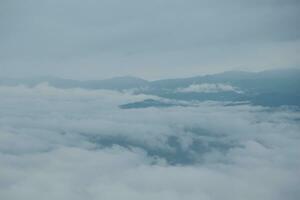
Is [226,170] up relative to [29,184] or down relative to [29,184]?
down

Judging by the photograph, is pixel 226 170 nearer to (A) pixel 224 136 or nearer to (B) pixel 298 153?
(B) pixel 298 153

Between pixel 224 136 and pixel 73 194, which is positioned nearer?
pixel 73 194

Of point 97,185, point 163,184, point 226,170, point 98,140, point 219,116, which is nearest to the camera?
point 97,185

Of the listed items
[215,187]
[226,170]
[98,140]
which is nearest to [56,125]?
[98,140]

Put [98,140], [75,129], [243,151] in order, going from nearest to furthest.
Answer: [243,151] < [98,140] < [75,129]

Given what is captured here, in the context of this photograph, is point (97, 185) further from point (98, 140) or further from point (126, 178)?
point (98, 140)

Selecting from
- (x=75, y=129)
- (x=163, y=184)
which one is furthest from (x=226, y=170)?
(x=75, y=129)

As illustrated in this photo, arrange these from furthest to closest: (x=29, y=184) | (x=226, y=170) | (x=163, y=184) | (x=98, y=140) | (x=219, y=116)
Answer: (x=219, y=116), (x=98, y=140), (x=226, y=170), (x=163, y=184), (x=29, y=184)

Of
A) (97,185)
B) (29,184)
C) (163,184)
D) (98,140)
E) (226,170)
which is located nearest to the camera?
(29,184)

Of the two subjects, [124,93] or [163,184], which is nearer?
[163,184]
